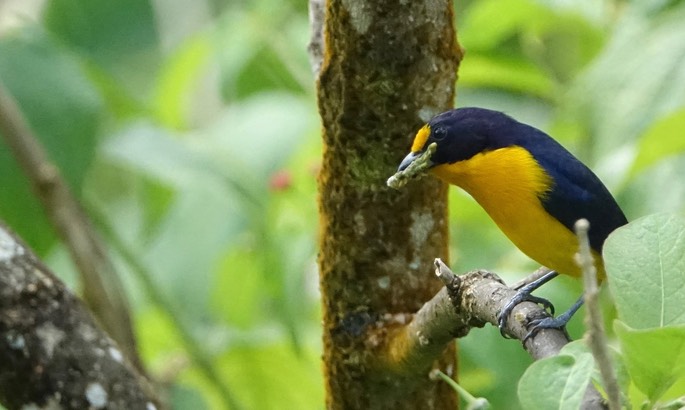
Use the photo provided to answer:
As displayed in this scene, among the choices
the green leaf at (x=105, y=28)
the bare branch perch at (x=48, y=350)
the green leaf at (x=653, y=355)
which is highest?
the green leaf at (x=105, y=28)

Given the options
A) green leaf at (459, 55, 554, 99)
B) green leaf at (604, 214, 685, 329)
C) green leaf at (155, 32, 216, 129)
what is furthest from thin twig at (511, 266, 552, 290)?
green leaf at (155, 32, 216, 129)

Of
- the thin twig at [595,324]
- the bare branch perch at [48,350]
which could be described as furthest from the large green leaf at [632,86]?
the thin twig at [595,324]

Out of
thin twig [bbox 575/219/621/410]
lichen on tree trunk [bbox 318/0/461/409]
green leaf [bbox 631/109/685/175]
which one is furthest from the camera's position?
green leaf [bbox 631/109/685/175]

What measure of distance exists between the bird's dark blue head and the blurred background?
0.78ft

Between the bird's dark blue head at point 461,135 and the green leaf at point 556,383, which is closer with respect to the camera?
the green leaf at point 556,383

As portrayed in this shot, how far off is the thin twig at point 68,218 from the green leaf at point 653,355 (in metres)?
1.14

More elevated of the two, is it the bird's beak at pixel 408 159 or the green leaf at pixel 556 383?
the bird's beak at pixel 408 159

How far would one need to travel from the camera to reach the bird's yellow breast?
1.57 metres

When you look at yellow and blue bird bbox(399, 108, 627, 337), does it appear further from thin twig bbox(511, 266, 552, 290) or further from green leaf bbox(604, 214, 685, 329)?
green leaf bbox(604, 214, 685, 329)

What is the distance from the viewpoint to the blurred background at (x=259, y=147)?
195cm

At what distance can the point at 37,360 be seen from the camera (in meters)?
1.27

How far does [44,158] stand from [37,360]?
27.7 inches

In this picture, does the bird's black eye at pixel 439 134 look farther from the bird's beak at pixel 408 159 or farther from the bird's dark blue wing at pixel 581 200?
the bird's dark blue wing at pixel 581 200

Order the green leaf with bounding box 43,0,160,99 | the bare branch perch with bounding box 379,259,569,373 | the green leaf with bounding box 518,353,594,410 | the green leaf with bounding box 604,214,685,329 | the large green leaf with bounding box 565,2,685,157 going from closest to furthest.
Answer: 1. the green leaf with bounding box 518,353,594,410
2. the green leaf with bounding box 604,214,685,329
3. the bare branch perch with bounding box 379,259,569,373
4. the large green leaf with bounding box 565,2,685,157
5. the green leaf with bounding box 43,0,160,99
